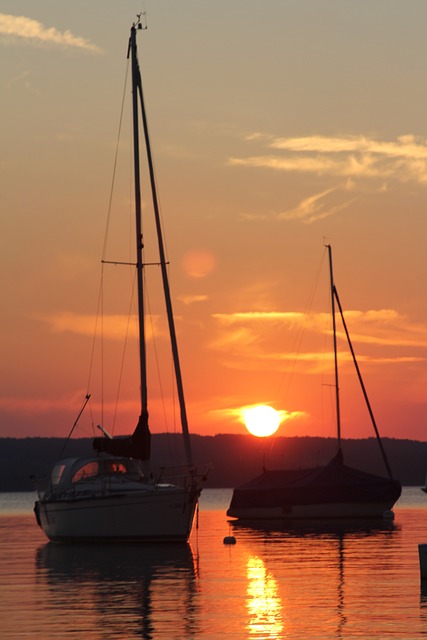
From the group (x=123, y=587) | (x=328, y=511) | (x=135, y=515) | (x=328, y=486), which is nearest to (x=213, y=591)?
(x=123, y=587)

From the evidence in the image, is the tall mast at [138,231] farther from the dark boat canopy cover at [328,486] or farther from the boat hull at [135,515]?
the dark boat canopy cover at [328,486]

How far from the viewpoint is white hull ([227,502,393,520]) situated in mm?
77375

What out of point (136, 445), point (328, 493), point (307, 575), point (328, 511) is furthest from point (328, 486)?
point (307, 575)

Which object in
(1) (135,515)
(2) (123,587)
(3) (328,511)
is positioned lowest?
(2) (123,587)

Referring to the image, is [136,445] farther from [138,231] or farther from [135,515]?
[138,231]

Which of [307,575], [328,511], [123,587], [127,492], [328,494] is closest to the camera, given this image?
[123,587]

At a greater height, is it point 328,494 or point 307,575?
point 328,494

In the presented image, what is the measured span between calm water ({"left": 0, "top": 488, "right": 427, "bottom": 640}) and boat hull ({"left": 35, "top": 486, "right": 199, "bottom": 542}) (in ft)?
2.02

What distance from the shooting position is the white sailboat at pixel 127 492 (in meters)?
49.4

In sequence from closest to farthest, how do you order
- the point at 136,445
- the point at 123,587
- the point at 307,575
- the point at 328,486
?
the point at 123,587 → the point at 307,575 → the point at 136,445 → the point at 328,486

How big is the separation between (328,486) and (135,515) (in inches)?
1200

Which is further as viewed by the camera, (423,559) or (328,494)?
(328,494)

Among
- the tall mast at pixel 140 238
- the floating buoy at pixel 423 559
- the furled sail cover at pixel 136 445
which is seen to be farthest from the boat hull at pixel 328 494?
the floating buoy at pixel 423 559

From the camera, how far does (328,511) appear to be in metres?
77.6
